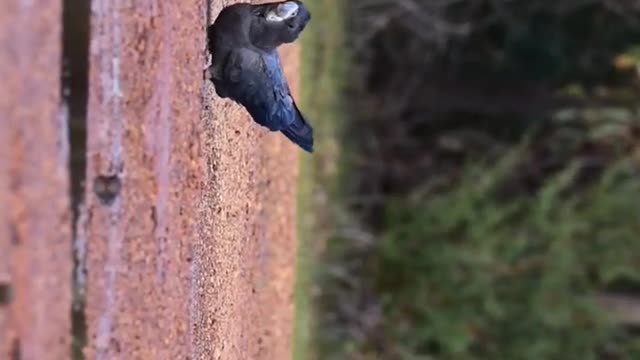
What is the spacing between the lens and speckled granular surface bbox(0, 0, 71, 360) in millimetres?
857

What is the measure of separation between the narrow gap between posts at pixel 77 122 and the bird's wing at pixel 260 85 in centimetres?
56

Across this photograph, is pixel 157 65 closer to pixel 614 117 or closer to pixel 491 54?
pixel 614 117

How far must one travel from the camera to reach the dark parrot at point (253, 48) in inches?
61.5

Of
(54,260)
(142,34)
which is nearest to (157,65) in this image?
(142,34)

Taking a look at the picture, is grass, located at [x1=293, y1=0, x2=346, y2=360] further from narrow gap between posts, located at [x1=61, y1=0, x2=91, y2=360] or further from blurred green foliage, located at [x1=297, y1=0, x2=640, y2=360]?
narrow gap between posts, located at [x1=61, y1=0, x2=91, y2=360]

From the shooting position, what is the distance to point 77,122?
3.29 ft

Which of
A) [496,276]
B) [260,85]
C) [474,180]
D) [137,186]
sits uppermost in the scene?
[260,85]

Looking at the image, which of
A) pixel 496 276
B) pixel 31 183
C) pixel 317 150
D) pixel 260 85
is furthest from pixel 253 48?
pixel 496 276

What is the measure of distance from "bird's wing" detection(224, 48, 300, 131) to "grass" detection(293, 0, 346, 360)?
1.78 meters

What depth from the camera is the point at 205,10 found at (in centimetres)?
152

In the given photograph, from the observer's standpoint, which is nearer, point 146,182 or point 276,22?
point 146,182

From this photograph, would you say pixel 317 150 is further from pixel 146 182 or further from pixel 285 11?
pixel 146 182

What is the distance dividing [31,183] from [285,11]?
0.71 m

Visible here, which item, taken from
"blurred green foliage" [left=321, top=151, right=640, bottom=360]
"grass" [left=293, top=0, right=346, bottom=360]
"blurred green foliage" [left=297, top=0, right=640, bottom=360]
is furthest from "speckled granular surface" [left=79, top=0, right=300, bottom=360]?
"blurred green foliage" [left=321, top=151, right=640, bottom=360]
